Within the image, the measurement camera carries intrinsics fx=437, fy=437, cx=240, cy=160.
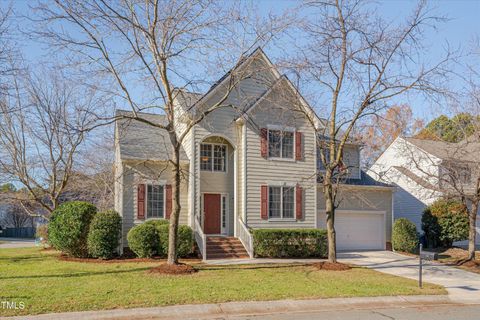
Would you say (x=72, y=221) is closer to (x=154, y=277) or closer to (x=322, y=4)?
(x=154, y=277)

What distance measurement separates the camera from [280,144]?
20.8 m

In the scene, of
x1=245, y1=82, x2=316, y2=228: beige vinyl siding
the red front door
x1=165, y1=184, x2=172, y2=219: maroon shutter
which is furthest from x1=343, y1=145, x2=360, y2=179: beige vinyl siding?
x1=165, y1=184, x2=172, y2=219: maroon shutter

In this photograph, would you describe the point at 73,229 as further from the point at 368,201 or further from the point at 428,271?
the point at 368,201

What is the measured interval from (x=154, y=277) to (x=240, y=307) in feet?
12.2

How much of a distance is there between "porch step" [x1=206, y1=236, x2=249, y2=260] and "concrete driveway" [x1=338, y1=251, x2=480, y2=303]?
4412 millimetres

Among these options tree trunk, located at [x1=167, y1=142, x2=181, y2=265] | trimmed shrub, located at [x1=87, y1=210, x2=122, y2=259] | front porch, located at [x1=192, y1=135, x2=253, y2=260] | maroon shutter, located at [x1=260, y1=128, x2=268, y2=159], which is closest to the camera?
tree trunk, located at [x1=167, y1=142, x2=181, y2=265]

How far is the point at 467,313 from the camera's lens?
9828 millimetres

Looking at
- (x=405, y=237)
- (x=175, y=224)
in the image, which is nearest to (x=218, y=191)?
(x=175, y=224)

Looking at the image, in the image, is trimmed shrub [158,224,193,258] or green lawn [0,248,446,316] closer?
green lawn [0,248,446,316]

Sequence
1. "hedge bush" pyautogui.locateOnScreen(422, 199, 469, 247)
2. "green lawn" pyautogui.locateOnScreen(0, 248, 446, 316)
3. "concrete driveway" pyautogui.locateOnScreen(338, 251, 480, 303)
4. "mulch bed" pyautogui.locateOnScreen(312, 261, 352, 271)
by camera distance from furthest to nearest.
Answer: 1. "hedge bush" pyautogui.locateOnScreen(422, 199, 469, 247)
2. "mulch bed" pyautogui.locateOnScreen(312, 261, 352, 271)
3. "concrete driveway" pyautogui.locateOnScreen(338, 251, 480, 303)
4. "green lawn" pyautogui.locateOnScreen(0, 248, 446, 316)

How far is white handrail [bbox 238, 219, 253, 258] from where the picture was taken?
60.2 ft

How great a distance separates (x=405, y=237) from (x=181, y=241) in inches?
470

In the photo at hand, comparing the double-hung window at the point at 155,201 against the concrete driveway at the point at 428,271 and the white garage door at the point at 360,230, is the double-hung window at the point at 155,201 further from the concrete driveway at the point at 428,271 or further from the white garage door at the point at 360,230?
the white garage door at the point at 360,230

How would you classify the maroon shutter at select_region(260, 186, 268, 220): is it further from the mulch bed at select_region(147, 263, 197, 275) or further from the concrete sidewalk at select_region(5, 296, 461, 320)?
the concrete sidewalk at select_region(5, 296, 461, 320)
